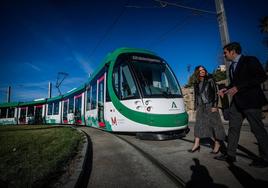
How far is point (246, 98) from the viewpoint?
8.43 ft

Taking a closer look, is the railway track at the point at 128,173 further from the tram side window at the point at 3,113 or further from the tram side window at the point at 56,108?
the tram side window at the point at 3,113

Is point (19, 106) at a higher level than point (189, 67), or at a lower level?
lower

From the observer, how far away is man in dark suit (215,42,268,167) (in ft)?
8.04

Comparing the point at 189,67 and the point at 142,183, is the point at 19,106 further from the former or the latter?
the point at 189,67

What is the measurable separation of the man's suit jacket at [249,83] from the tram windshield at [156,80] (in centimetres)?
248

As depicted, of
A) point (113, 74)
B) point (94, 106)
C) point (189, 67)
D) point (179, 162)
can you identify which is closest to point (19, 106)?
point (94, 106)

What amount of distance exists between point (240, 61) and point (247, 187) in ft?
5.95

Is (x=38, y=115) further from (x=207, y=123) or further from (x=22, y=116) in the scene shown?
(x=207, y=123)

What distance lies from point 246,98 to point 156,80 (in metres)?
3.36

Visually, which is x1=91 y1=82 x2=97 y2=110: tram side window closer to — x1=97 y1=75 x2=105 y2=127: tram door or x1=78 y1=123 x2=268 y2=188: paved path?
x1=97 y1=75 x2=105 y2=127: tram door

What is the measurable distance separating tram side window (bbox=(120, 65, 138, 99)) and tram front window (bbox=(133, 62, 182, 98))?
0.85 ft

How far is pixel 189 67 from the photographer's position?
150 ft

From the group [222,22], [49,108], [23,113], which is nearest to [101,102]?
[222,22]

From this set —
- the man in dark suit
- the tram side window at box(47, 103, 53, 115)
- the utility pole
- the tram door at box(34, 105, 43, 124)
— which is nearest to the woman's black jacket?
the man in dark suit
